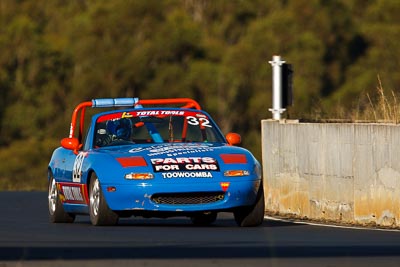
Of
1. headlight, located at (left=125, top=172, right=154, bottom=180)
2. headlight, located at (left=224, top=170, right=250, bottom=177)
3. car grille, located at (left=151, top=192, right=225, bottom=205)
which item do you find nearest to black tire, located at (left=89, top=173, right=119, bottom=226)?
headlight, located at (left=125, top=172, right=154, bottom=180)

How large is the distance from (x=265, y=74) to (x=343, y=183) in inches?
1724

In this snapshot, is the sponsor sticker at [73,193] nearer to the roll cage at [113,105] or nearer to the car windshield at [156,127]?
the roll cage at [113,105]

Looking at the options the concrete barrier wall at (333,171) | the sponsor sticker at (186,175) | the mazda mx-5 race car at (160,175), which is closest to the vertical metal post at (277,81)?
the concrete barrier wall at (333,171)

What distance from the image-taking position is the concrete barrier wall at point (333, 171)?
17547 millimetres

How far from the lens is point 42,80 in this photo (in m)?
65.7

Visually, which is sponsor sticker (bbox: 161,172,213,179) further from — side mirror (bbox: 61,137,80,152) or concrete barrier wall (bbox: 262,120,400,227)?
concrete barrier wall (bbox: 262,120,400,227)

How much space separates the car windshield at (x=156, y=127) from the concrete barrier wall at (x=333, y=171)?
1.67 metres

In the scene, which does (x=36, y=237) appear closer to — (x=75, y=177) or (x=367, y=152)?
(x=75, y=177)

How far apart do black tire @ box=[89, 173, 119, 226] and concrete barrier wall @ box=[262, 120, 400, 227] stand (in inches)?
120

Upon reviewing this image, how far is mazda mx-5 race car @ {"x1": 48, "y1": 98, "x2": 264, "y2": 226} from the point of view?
16219 millimetres

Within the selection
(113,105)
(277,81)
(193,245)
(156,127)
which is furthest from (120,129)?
(277,81)

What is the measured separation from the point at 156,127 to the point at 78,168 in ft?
3.25

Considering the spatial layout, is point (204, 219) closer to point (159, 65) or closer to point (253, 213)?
point (253, 213)

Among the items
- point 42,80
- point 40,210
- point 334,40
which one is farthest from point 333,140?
point 334,40
